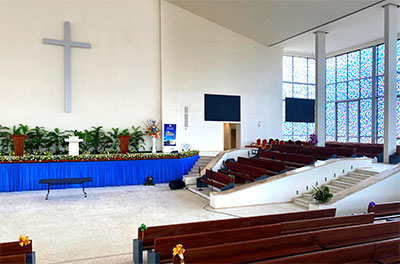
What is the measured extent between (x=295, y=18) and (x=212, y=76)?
400 centimetres

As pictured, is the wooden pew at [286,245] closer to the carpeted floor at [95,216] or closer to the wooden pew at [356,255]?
the wooden pew at [356,255]

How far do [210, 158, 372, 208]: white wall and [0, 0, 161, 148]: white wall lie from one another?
248 inches

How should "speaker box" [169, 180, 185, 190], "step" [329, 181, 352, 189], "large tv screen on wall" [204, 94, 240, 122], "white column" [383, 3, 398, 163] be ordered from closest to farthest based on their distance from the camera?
"step" [329, 181, 352, 189] < "speaker box" [169, 180, 185, 190] < "white column" [383, 3, 398, 163] < "large tv screen on wall" [204, 94, 240, 122]

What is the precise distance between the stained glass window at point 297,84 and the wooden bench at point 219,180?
27.9ft

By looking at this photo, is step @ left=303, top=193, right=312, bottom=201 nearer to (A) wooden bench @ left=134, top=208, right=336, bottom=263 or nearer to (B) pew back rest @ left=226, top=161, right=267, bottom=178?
(B) pew back rest @ left=226, top=161, right=267, bottom=178

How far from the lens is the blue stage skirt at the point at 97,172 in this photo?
8172 millimetres

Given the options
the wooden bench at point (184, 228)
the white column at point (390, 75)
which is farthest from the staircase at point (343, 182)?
the wooden bench at point (184, 228)

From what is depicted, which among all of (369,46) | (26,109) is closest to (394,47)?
(369,46)

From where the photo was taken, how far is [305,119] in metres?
14.6

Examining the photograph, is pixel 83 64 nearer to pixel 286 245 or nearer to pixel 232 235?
pixel 232 235

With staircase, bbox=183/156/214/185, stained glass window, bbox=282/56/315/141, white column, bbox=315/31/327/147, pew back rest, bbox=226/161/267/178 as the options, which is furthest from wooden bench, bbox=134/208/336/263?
stained glass window, bbox=282/56/315/141

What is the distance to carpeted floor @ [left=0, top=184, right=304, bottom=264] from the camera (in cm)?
388

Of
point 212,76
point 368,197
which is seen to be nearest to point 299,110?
point 212,76

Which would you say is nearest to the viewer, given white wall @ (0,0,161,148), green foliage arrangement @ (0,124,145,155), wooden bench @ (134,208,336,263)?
wooden bench @ (134,208,336,263)
